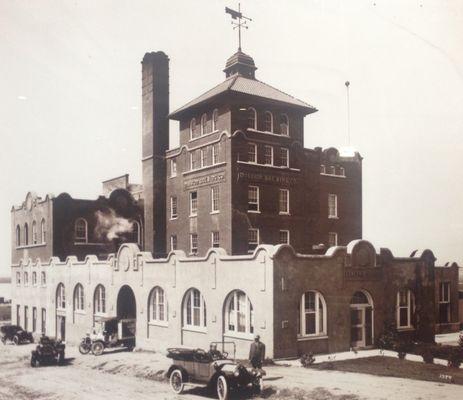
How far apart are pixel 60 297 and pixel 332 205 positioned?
2296 centimetres

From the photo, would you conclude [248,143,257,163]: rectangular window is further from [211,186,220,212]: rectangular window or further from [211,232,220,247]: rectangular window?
[211,232,220,247]: rectangular window

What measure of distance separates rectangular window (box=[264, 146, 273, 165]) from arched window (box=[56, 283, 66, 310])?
1878 centimetres

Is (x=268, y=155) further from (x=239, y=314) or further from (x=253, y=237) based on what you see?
(x=239, y=314)

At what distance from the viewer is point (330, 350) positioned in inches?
1058

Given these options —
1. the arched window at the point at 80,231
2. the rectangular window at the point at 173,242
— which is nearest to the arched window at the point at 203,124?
the rectangular window at the point at 173,242

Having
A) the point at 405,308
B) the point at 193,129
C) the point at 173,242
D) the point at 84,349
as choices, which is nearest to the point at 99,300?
the point at 84,349

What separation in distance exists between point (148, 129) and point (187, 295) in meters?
17.8

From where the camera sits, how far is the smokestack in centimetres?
4375

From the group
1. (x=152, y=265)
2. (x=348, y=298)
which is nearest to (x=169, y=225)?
(x=152, y=265)

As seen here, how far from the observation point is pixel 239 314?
27062 millimetres

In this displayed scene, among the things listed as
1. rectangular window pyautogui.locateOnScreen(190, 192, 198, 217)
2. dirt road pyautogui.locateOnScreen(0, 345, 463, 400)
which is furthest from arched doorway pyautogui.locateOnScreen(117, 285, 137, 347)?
rectangular window pyautogui.locateOnScreen(190, 192, 198, 217)

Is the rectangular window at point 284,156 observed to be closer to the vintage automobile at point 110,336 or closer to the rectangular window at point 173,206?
the rectangular window at point 173,206

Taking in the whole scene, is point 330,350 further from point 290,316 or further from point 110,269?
point 110,269

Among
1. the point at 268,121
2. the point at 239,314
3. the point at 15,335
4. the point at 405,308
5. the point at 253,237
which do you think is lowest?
the point at 15,335
